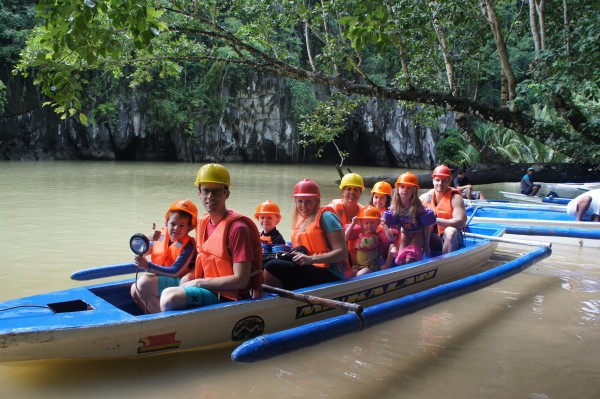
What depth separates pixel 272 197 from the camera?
13.7 meters

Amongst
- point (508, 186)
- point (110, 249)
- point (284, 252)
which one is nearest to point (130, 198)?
point (110, 249)

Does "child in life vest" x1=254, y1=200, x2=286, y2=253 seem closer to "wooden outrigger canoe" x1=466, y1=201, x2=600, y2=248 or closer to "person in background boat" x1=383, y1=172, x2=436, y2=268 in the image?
"person in background boat" x1=383, y1=172, x2=436, y2=268

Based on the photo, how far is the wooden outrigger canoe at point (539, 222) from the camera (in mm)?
7152

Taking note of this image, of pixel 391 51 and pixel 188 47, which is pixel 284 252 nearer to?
pixel 188 47

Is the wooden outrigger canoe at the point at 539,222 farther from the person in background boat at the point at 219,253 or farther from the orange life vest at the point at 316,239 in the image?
the person in background boat at the point at 219,253

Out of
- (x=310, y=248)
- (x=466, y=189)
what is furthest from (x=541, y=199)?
(x=310, y=248)

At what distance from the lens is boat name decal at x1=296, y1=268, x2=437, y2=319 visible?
13.1ft

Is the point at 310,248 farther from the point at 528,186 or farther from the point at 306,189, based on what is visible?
the point at 528,186

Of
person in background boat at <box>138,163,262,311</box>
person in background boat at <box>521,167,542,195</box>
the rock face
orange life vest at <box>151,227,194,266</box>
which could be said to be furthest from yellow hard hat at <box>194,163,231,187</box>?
the rock face

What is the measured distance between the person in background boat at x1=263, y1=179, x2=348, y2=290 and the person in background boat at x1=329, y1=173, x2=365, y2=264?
40.4 inches

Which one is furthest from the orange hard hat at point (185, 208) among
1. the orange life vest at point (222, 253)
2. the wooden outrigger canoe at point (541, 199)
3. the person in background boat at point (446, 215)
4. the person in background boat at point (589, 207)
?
the wooden outrigger canoe at point (541, 199)

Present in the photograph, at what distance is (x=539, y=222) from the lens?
8562mm

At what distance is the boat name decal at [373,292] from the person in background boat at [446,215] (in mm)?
638

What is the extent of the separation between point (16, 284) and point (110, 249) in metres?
1.82
